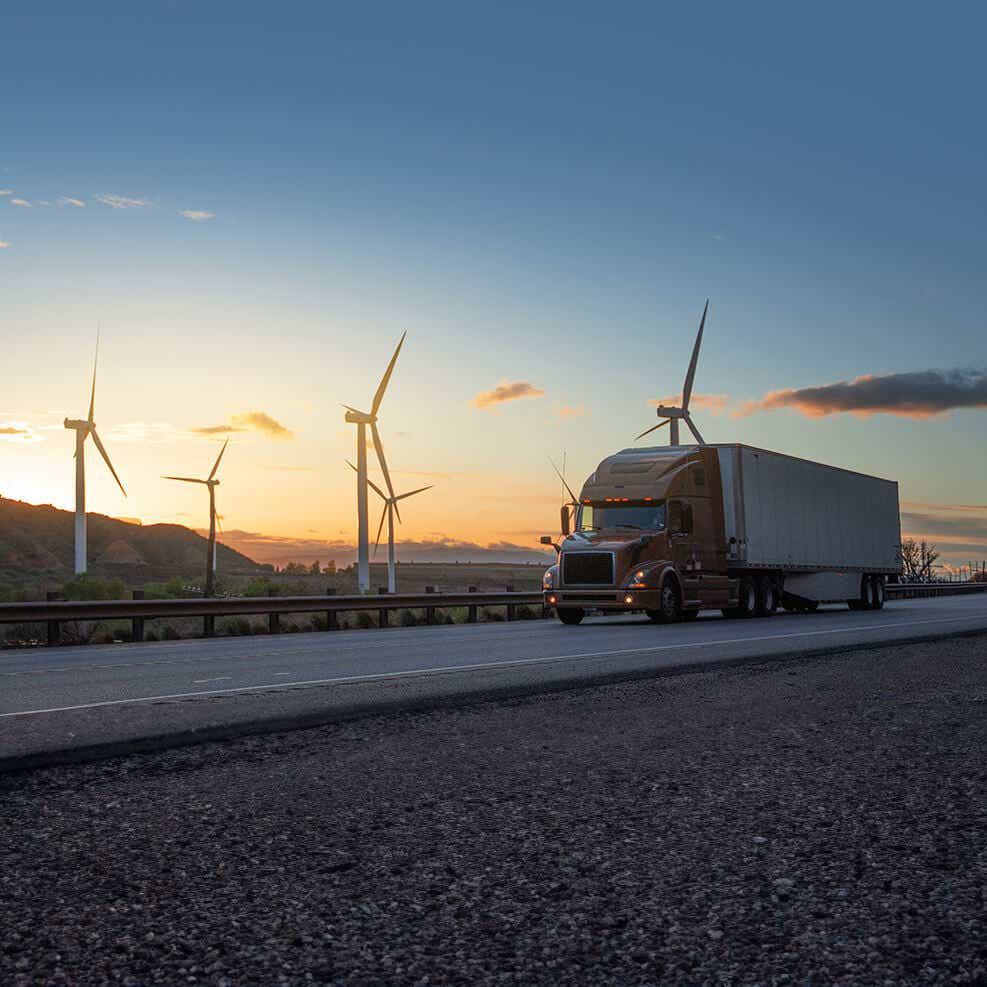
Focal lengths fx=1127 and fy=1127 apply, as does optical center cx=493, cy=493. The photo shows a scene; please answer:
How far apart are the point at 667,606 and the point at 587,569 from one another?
6.25 feet

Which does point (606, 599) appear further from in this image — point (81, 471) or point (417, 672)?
point (81, 471)

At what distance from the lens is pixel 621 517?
2509 centimetres

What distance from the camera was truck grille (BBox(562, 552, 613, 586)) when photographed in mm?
24312

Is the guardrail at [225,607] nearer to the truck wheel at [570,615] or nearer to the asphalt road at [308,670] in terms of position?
the asphalt road at [308,670]

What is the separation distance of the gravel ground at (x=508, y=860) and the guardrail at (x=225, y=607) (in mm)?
13217

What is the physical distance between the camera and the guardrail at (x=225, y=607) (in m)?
19.2

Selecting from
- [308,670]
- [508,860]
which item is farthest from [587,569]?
[508,860]

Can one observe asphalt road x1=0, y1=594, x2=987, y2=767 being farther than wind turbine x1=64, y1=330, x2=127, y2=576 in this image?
No

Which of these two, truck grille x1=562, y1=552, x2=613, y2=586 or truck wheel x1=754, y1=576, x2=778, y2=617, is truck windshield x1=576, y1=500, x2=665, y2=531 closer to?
truck grille x1=562, y1=552, x2=613, y2=586

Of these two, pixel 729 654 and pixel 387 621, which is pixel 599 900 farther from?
pixel 387 621

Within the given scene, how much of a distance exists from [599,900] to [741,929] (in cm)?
50

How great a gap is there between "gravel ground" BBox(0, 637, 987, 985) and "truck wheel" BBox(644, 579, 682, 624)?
16707 millimetres

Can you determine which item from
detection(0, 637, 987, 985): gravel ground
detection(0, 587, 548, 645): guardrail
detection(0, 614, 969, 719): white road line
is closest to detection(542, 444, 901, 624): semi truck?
detection(0, 587, 548, 645): guardrail

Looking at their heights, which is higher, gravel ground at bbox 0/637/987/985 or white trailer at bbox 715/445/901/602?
white trailer at bbox 715/445/901/602
